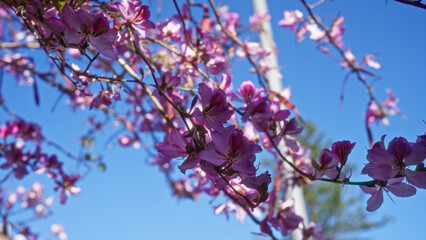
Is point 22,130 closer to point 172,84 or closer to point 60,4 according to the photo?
point 172,84

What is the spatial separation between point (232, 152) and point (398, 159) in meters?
0.23

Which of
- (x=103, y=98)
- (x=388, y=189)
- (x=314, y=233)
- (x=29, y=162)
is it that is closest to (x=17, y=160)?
(x=29, y=162)

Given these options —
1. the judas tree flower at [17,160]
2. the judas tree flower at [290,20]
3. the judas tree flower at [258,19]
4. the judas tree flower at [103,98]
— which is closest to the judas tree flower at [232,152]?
the judas tree flower at [103,98]

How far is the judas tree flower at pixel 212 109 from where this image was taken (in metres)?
0.55

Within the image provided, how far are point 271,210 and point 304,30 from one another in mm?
924

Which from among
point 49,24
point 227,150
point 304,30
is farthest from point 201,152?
point 304,30

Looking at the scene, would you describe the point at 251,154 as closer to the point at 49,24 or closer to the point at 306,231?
the point at 49,24

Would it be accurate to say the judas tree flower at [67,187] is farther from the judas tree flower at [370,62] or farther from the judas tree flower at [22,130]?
the judas tree flower at [370,62]

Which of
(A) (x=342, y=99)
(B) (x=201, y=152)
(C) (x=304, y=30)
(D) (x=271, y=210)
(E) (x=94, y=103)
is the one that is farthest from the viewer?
(C) (x=304, y=30)

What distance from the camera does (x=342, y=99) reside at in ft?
3.78

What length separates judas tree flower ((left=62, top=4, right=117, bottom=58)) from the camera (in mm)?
525

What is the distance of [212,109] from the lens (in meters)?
0.55

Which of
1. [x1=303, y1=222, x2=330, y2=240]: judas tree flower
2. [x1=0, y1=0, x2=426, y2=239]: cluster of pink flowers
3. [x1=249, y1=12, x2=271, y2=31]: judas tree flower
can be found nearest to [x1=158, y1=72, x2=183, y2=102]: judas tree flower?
[x1=0, y1=0, x2=426, y2=239]: cluster of pink flowers

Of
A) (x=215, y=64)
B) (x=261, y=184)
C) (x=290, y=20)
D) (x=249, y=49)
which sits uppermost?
(x=290, y=20)
